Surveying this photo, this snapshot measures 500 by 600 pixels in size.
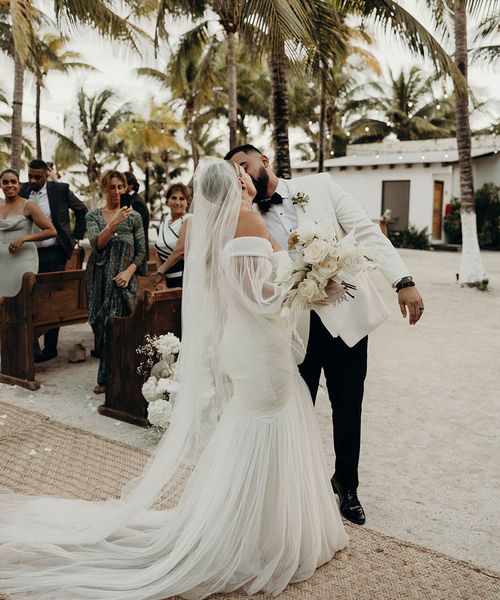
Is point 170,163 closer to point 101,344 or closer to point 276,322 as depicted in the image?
point 101,344

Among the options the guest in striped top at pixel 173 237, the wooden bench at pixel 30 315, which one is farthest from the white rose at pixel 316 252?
the wooden bench at pixel 30 315

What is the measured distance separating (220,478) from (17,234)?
4.78m

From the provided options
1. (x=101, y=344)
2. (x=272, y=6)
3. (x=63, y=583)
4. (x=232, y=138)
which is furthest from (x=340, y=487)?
(x=232, y=138)

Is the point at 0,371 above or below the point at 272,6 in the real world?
below

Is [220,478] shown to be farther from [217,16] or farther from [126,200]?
[217,16]

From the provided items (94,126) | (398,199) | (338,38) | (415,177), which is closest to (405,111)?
(398,199)

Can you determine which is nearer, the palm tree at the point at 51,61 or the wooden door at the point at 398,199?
the palm tree at the point at 51,61

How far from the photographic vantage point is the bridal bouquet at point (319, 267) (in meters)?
2.69

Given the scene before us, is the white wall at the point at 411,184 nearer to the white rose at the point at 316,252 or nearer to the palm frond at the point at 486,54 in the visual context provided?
the palm frond at the point at 486,54

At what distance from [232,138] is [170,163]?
24.0m

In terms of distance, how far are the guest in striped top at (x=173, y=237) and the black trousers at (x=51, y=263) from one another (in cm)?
140

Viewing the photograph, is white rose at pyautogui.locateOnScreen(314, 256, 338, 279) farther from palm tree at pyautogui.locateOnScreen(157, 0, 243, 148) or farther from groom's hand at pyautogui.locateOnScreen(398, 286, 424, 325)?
palm tree at pyautogui.locateOnScreen(157, 0, 243, 148)

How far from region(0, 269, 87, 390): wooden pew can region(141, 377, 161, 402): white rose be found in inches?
67.5

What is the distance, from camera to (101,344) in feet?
21.0
